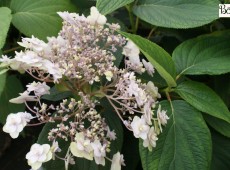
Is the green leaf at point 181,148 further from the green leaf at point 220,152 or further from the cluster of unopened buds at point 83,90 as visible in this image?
the green leaf at point 220,152

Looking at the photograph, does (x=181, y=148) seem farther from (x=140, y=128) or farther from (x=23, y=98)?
(x=23, y=98)

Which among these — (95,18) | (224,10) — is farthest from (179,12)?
(95,18)

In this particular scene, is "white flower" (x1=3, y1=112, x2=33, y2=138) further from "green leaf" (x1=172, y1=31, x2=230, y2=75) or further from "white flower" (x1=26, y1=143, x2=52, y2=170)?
"green leaf" (x1=172, y1=31, x2=230, y2=75)

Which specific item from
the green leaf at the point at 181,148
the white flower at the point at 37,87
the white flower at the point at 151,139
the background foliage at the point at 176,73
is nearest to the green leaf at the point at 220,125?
the background foliage at the point at 176,73

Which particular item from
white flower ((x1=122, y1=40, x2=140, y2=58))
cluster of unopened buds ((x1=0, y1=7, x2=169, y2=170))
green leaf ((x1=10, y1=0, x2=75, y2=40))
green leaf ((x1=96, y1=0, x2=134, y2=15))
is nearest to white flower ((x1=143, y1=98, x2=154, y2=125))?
cluster of unopened buds ((x1=0, y1=7, x2=169, y2=170))

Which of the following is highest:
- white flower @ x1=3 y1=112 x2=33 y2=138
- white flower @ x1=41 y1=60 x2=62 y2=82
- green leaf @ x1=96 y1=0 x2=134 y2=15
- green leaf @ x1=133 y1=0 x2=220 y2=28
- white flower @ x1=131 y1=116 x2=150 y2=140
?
green leaf @ x1=96 y1=0 x2=134 y2=15

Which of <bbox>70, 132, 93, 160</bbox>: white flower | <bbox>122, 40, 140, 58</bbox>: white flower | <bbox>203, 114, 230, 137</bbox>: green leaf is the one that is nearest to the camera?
<bbox>70, 132, 93, 160</bbox>: white flower

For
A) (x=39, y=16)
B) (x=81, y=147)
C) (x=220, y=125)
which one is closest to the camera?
(x=81, y=147)
